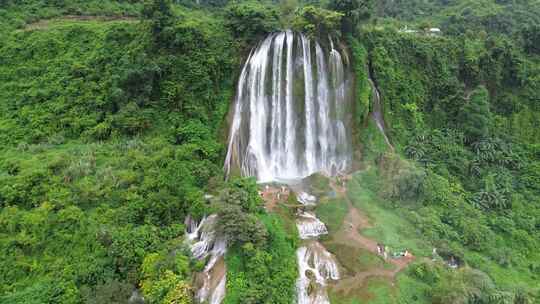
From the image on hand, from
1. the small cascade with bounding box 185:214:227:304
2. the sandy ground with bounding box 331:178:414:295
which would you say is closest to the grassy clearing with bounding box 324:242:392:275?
the sandy ground with bounding box 331:178:414:295

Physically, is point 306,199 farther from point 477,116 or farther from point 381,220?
point 477,116

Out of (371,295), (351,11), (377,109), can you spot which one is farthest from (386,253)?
(351,11)

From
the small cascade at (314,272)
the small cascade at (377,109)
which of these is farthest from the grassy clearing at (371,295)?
the small cascade at (377,109)

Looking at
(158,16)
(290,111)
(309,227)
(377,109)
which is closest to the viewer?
(309,227)

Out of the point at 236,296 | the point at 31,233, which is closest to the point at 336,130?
the point at 236,296

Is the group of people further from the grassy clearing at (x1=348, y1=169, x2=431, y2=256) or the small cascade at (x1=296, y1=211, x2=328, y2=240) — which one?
the small cascade at (x1=296, y1=211, x2=328, y2=240)

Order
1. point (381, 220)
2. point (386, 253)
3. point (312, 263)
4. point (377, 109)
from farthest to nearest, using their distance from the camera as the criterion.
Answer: point (377, 109) < point (381, 220) < point (386, 253) < point (312, 263)

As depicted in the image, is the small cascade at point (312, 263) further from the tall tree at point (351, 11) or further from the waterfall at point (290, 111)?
the tall tree at point (351, 11)
